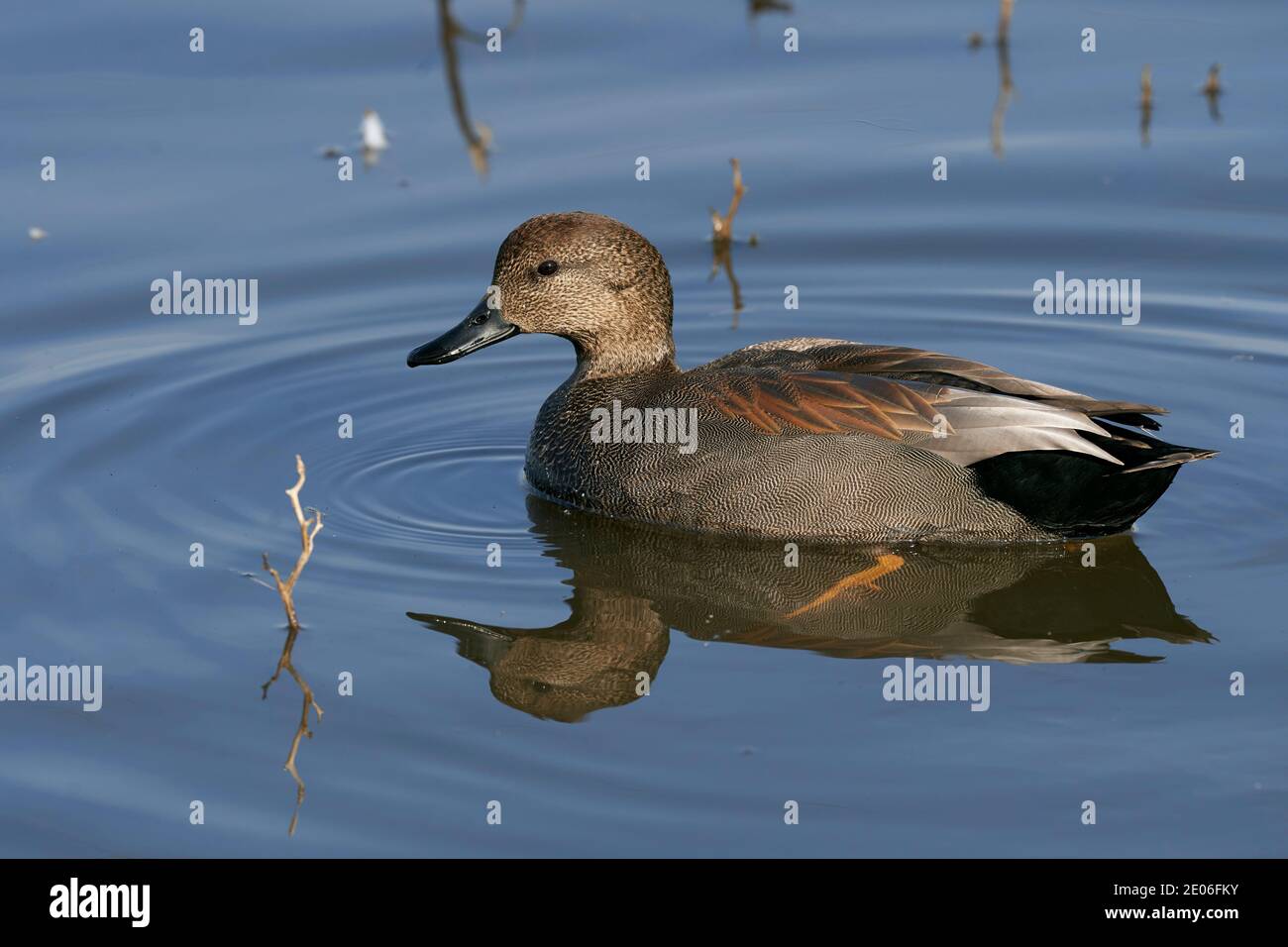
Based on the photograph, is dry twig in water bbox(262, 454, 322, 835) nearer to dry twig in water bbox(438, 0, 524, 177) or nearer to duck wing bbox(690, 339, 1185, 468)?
duck wing bbox(690, 339, 1185, 468)

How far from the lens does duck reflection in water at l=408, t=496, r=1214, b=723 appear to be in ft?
23.0

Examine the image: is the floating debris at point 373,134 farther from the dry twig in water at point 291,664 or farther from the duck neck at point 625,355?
the dry twig in water at point 291,664

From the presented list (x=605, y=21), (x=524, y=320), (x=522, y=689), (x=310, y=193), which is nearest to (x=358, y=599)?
(x=522, y=689)

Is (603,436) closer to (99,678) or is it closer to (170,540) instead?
(170,540)

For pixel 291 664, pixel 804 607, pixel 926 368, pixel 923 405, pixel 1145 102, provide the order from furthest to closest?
pixel 1145 102 < pixel 926 368 < pixel 923 405 < pixel 804 607 < pixel 291 664

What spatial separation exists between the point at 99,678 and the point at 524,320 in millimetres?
2666

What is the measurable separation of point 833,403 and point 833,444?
0.17m

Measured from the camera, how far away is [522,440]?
9.34 meters

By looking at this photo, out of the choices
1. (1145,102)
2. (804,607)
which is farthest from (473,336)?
(1145,102)

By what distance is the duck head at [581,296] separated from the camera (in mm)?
8625

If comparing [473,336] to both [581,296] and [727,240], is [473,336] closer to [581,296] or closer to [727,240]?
[581,296]

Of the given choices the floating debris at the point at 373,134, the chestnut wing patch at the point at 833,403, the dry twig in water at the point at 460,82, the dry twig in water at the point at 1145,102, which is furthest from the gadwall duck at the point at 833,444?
the dry twig in water at the point at 1145,102

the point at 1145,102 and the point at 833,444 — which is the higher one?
the point at 1145,102

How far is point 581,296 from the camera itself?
8672 millimetres
